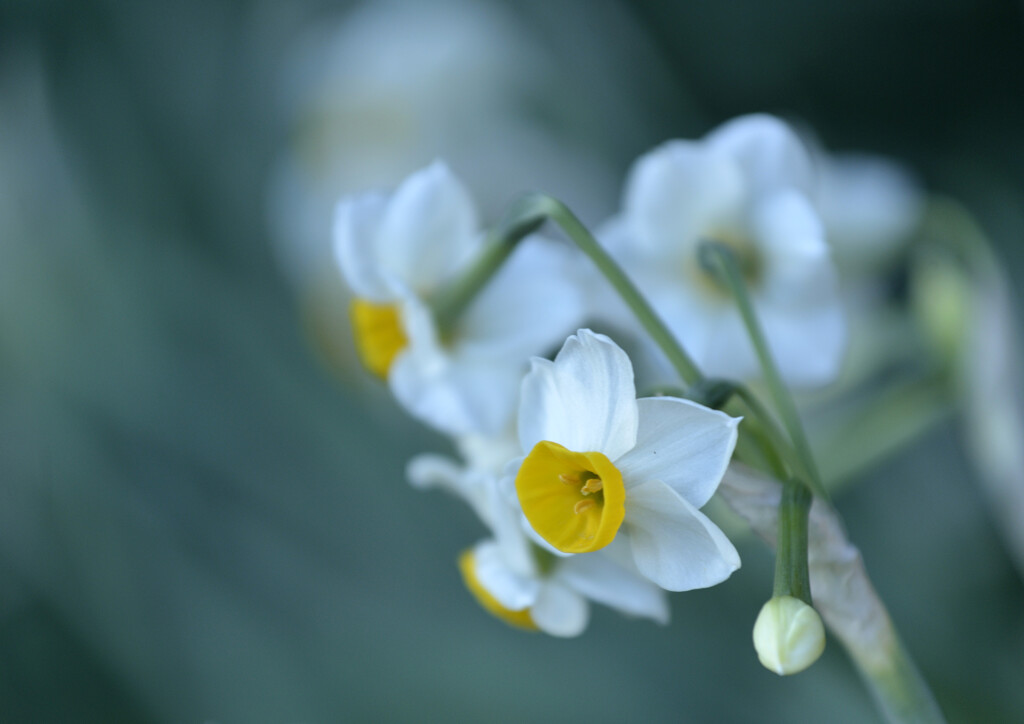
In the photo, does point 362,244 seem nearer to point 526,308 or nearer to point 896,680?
point 526,308

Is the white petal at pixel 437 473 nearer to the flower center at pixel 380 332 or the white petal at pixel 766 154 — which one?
the flower center at pixel 380 332

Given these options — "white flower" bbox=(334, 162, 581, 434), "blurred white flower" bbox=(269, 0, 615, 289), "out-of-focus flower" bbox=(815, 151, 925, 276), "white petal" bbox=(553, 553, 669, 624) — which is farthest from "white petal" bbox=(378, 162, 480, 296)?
"blurred white flower" bbox=(269, 0, 615, 289)

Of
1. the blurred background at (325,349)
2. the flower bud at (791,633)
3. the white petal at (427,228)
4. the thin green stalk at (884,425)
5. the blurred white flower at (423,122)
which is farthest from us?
the blurred white flower at (423,122)

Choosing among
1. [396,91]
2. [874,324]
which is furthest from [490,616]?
[396,91]

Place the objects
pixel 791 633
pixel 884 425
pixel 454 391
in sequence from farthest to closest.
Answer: pixel 884 425 < pixel 454 391 < pixel 791 633

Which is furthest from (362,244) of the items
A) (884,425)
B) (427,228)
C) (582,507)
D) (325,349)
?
(325,349)

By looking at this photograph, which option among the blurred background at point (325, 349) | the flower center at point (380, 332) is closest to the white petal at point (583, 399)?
the flower center at point (380, 332)
